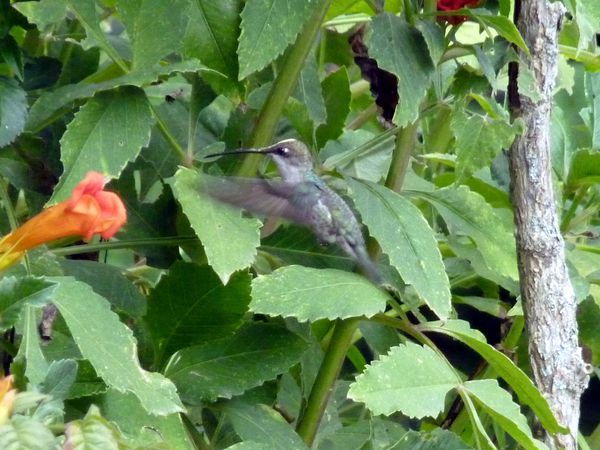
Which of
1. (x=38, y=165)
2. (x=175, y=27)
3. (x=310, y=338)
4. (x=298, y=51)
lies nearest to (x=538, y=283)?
(x=310, y=338)

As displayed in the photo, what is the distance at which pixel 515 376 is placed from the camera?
1.09 metres

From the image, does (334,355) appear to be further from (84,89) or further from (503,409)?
(84,89)

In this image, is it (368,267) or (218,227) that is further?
(368,267)

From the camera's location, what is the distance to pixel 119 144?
101 centimetres

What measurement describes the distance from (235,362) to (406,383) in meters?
0.20

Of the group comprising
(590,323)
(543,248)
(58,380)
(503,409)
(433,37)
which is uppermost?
(433,37)

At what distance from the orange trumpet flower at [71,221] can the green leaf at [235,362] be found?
0.34 m

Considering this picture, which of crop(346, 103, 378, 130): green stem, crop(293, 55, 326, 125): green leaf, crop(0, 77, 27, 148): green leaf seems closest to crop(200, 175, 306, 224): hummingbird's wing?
crop(293, 55, 326, 125): green leaf

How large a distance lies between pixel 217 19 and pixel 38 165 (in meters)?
0.31

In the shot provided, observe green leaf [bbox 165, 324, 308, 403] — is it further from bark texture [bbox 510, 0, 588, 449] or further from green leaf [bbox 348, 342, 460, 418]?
bark texture [bbox 510, 0, 588, 449]

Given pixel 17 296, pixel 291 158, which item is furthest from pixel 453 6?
pixel 17 296

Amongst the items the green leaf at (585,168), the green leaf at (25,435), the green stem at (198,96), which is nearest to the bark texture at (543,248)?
the green leaf at (585,168)

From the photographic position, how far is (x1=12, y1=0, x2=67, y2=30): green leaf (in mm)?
1072

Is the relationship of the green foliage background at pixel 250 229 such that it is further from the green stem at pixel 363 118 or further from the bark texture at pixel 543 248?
the green stem at pixel 363 118
